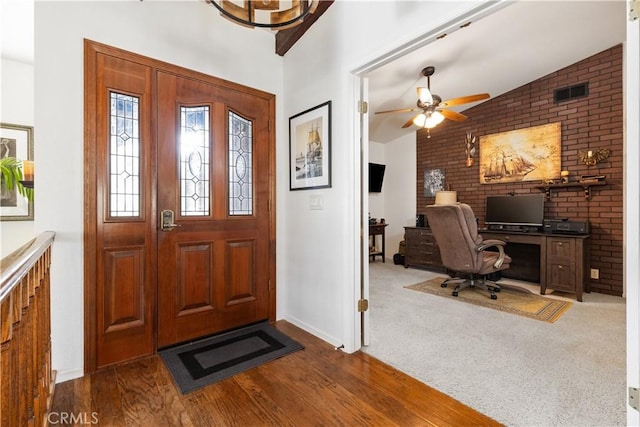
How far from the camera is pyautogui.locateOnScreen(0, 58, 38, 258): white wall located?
2.66 meters

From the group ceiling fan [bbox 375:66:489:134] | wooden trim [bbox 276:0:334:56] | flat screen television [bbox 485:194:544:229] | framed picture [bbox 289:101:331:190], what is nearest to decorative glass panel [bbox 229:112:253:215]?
framed picture [bbox 289:101:331:190]

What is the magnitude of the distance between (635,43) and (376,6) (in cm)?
143

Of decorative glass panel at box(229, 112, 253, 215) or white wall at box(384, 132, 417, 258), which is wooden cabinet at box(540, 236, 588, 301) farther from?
decorative glass panel at box(229, 112, 253, 215)

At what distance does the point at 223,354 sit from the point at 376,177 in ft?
16.1

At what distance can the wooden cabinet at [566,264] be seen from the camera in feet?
11.1

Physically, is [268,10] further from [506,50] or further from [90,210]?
[506,50]

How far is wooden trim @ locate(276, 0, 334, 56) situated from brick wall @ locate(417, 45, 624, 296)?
3.66 m

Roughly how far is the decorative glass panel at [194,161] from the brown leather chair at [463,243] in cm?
261

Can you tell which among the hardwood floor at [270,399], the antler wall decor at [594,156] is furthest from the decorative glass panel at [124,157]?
the antler wall decor at [594,156]

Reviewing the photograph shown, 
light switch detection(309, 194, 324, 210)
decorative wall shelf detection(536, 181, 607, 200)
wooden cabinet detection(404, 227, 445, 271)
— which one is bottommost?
wooden cabinet detection(404, 227, 445, 271)

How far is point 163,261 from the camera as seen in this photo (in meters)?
2.19

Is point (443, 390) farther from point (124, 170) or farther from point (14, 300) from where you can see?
point (124, 170)

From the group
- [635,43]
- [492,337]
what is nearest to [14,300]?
[635,43]

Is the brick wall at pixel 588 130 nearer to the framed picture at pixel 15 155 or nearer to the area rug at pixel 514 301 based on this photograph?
the area rug at pixel 514 301
